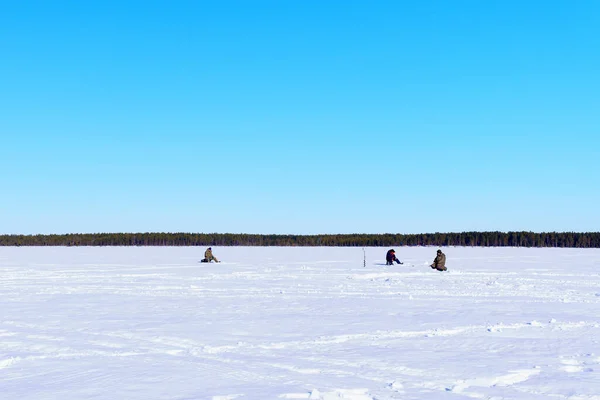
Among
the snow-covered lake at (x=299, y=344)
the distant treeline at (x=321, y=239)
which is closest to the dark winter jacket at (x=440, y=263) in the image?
the snow-covered lake at (x=299, y=344)

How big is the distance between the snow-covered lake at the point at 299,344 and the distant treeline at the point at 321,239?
375 ft

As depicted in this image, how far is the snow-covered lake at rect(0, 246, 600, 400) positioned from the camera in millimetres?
6648

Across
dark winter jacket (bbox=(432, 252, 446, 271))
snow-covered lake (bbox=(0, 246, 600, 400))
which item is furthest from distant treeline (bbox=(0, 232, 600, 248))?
snow-covered lake (bbox=(0, 246, 600, 400))

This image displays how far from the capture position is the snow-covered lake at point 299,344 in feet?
21.8

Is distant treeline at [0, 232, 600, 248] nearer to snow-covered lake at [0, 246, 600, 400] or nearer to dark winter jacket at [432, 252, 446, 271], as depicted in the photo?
dark winter jacket at [432, 252, 446, 271]

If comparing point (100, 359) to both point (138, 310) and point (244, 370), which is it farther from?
point (138, 310)

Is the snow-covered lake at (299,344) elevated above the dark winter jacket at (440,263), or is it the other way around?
the dark winter jacket at (440,263)

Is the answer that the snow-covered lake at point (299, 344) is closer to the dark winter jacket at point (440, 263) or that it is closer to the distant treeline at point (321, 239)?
the dark winter jacket at point (440, 263)

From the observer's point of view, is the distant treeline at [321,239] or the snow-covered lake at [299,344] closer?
the snow-covered lake at [299,344]

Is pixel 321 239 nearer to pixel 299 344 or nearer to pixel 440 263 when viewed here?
pixel 440 263

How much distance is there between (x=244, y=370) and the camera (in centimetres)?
748

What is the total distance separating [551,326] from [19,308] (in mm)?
11043

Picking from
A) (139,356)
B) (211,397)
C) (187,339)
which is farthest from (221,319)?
(211,397)

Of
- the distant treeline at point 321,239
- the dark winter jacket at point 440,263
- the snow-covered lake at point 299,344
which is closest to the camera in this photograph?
the snow-covered lake at point 299,344
